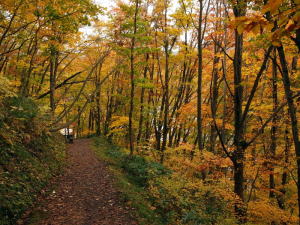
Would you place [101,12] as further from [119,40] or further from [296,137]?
[296,137]

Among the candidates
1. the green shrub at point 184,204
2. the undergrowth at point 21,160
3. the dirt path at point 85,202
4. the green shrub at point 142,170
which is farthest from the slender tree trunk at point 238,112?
the undergrowth at point 21,160

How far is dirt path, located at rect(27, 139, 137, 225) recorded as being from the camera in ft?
17.7

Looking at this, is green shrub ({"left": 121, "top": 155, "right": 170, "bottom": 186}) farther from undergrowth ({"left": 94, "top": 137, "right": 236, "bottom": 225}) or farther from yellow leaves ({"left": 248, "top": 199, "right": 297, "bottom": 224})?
yellow leaves ({"left": 248, "top": 199, "right": 297, "bottom": 224})

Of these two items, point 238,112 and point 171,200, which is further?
point 171,200

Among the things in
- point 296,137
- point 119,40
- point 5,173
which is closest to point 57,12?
point 5,173

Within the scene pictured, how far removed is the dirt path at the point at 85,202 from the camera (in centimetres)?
539

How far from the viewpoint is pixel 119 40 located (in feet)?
40.2

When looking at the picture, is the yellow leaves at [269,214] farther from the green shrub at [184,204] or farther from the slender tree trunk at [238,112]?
the slender tree trunk at [238,112]

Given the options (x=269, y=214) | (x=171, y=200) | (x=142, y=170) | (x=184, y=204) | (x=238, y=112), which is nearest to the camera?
(x=238, y=112)

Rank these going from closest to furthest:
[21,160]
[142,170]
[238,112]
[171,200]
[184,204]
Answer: [238,112], [21,160], [184,204], [171,200], [142,170]

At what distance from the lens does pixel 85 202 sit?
6.40 meters

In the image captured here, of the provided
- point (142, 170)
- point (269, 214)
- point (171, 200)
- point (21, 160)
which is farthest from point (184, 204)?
point (21, 160)

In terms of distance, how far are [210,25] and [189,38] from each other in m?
4.01

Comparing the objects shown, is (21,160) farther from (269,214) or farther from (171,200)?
(269,214)
